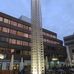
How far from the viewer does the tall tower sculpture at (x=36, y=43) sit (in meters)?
11.7

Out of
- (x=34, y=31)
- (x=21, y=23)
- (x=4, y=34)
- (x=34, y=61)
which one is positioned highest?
(x=21, y=23)

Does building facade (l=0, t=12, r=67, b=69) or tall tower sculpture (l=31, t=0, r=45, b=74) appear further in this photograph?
building facade (l=0, t=12, r=67, b=69)

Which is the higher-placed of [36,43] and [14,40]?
[14,40]

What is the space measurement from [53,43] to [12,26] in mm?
25156

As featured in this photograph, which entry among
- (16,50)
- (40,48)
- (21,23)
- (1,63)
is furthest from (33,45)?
(21,23)

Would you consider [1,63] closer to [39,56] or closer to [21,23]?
[21,23]

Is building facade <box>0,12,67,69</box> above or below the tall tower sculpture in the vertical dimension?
above

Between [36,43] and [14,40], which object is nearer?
[36,43]

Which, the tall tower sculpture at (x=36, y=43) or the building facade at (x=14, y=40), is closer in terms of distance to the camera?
the tall tower sculpture at (x=36, y=43)

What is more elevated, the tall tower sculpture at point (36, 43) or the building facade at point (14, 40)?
the building facade at point (14, 40)

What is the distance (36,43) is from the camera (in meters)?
12.1

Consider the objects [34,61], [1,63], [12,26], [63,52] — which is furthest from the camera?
[63,52]

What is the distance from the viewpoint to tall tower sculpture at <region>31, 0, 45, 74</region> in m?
11.7

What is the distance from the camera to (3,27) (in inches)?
2095
